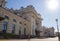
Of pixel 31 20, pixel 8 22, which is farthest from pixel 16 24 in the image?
pixel 31 20

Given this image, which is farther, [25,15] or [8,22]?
[25,15]

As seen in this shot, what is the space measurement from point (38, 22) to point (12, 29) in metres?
22.1

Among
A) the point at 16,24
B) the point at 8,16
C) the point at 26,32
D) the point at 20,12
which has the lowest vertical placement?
the point at 26,32

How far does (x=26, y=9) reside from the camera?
43.2 m

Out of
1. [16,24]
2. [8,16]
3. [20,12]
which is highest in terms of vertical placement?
[20,12]

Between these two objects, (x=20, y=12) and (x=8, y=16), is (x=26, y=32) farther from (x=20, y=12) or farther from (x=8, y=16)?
(x=8, y=16)

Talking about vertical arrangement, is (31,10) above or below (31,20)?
above

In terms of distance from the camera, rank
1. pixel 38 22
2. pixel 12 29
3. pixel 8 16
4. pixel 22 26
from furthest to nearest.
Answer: pixel 38 22, pixel 22 26, pixel 12 29, pixel 8 16

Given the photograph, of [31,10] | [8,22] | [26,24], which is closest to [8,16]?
[8,22]

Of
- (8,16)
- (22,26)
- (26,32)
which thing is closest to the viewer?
(8,16)

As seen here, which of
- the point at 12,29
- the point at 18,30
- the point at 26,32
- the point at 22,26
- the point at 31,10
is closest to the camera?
the point at 12,29

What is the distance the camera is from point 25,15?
42531 mm

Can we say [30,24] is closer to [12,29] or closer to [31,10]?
[31,10]

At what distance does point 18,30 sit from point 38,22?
62.4 feet
